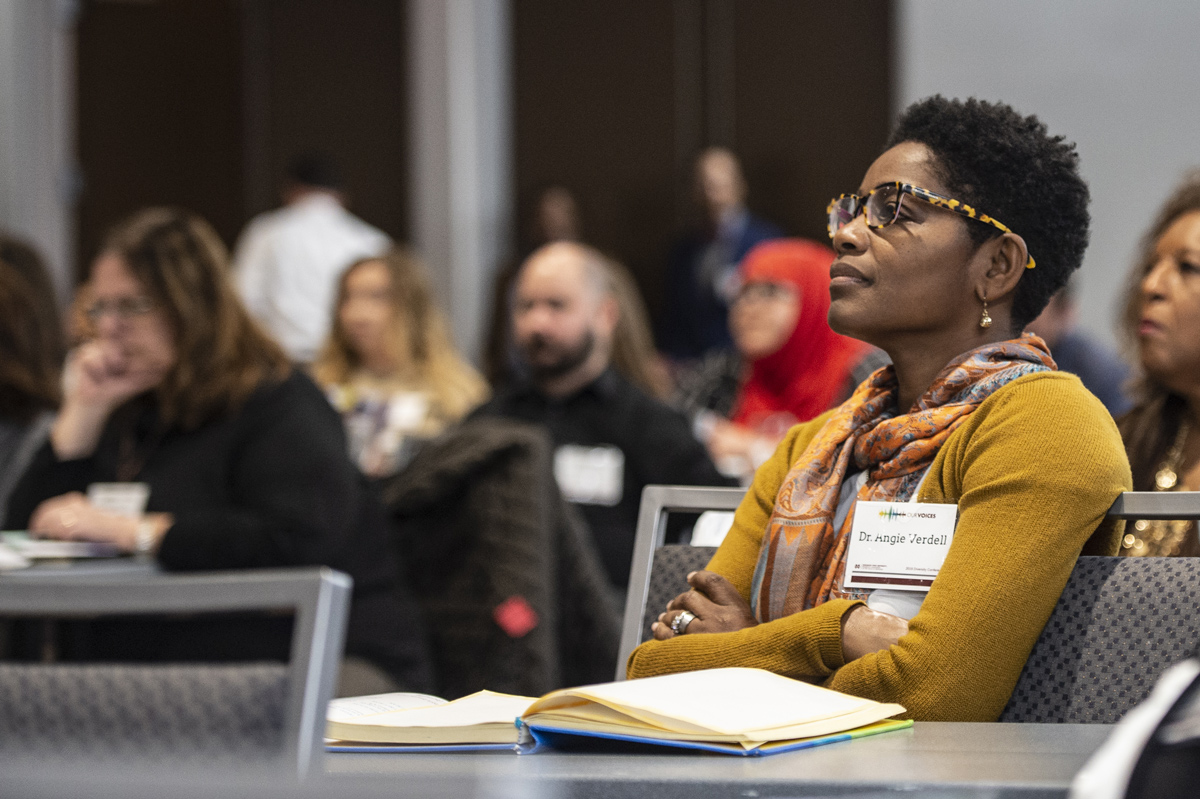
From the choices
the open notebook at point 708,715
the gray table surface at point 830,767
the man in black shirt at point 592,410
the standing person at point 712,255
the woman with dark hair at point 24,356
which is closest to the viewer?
the gray table surface at point 830,767

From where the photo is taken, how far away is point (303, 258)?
21.6 feet

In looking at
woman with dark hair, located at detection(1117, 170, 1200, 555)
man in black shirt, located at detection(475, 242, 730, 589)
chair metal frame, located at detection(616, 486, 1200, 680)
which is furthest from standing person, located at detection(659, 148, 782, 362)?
A: chair metal frame, located at detection(616, 486, 1200, 680)

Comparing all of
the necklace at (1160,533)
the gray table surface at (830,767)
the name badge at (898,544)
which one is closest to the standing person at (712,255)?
the necklace at (1160,533)

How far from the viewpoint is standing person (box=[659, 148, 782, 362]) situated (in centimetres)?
652

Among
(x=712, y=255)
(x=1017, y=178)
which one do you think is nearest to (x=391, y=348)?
(x=712, y=255)

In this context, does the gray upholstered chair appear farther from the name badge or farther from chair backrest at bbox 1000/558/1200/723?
the name badge

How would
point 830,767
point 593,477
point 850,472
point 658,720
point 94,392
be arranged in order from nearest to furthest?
point 830,767 < point 658,720 < point 850,472 < point 94,392 < point 593,477

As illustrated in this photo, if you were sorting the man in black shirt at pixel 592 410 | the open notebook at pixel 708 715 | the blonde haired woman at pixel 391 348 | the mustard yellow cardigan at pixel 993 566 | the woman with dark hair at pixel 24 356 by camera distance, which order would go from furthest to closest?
the blonde haired woman at pixel 391 348 < the man in black shirt at pixel 592 410 < the woman with dark hair at pixel 24 356 < the mustard yellow cardigan at pixel 993 566 < the open notebook at pixel 708 715

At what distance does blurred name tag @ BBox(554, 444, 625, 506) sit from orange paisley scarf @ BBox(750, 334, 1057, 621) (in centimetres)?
230

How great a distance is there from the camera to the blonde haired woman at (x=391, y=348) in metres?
5.07

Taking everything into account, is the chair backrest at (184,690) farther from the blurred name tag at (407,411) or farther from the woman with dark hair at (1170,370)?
the blurred name tag at (407,411)

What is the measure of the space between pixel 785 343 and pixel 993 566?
11.4 feet

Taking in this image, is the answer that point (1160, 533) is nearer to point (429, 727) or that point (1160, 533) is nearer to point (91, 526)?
point (429, 727)

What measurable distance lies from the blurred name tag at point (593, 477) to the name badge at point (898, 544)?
7.96 ft
